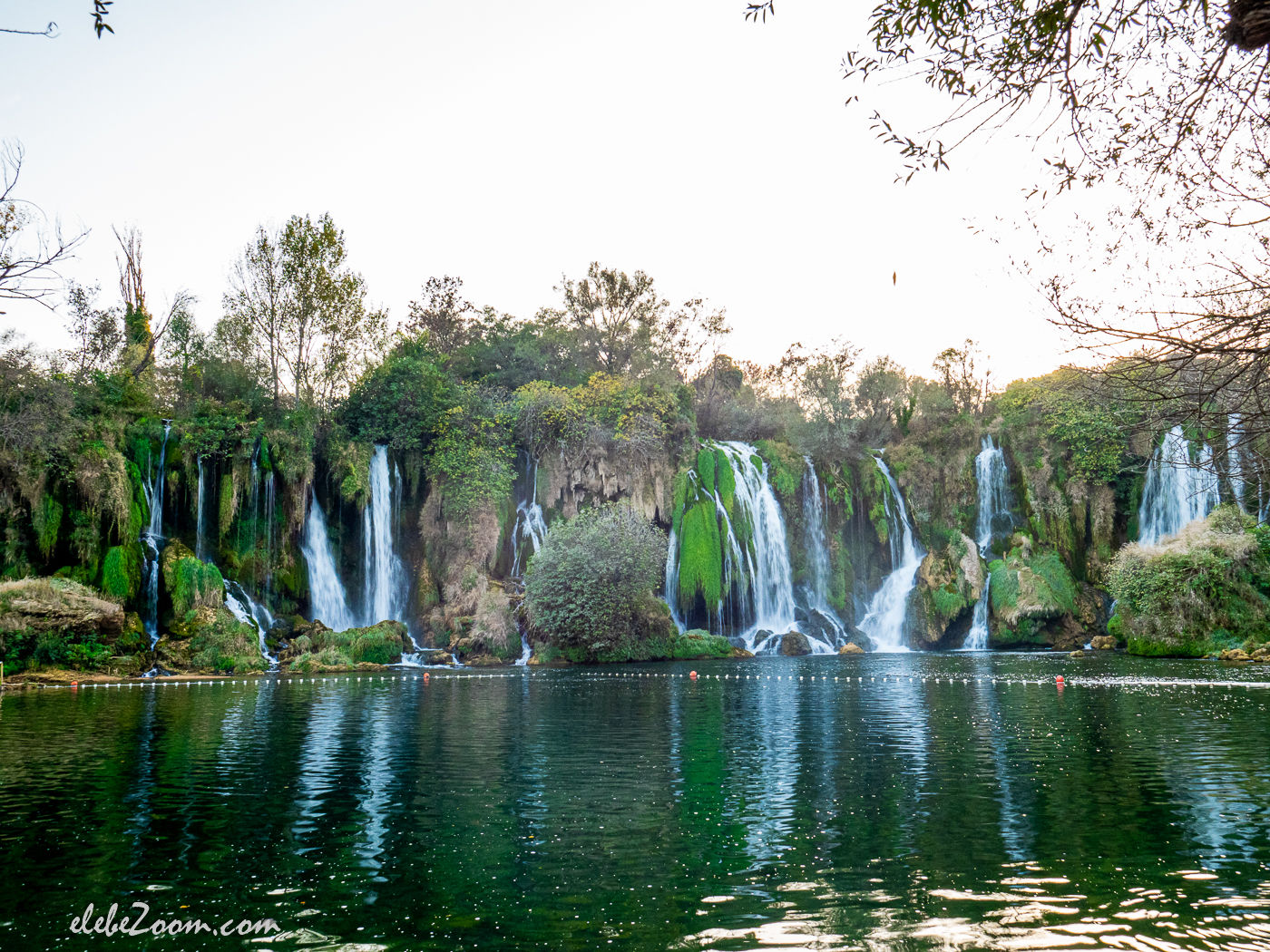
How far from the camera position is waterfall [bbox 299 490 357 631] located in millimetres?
38781

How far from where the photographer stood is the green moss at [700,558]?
143ft

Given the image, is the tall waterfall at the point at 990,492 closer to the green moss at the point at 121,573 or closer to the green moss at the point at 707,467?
the green moss at the point at 707,467

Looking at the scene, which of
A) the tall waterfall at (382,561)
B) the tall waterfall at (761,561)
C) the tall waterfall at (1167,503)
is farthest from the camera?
the tall waterfall at (761,561)

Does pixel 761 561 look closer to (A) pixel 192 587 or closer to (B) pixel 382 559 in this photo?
(B) pixel 382 559

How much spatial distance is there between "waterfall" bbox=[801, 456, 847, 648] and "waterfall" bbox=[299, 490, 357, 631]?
22115 mm

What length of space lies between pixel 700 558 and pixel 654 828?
1380 inches

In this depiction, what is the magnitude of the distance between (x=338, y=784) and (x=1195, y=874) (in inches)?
358

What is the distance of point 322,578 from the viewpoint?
3941 cm

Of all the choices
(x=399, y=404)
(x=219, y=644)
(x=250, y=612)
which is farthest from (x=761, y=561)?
(x=219, y=644)

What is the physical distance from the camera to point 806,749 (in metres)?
14.2

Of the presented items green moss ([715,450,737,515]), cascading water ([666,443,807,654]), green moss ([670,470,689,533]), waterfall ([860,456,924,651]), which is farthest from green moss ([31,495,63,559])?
waterfall ([860,456,924,651])

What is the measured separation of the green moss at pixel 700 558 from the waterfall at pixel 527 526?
6.78 metres

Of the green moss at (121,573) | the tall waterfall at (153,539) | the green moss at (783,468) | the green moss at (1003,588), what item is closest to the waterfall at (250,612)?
the tall waterfall at (153,539)

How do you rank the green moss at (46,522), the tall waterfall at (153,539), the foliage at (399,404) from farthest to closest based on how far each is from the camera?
the foliage at (399,404) → the tall waterfall at (153,539) → the green moss at (46,522)
